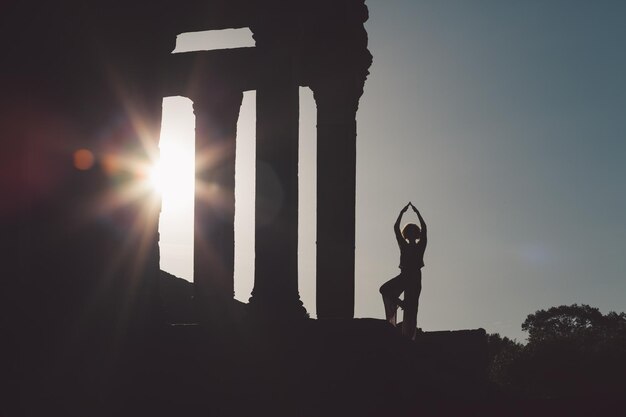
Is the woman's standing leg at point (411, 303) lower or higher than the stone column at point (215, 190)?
lower

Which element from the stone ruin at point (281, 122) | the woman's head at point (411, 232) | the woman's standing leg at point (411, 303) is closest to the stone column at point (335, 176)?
the stone ruin at point (281, 122)

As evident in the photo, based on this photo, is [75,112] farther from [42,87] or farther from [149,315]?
[149,315]

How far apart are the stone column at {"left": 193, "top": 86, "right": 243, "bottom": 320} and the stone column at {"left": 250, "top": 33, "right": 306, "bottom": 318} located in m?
3.45

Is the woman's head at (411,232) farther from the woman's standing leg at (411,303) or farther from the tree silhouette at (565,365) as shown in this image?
the tree silhouette at (565,365)

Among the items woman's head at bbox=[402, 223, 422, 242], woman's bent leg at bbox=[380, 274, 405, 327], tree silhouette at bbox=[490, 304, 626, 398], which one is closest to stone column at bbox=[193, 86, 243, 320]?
woman's bent leg at bbox=[380, 274, 405, 327]

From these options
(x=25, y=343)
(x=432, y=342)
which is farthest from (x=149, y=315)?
(x=432, y=342)

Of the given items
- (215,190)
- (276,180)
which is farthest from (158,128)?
(215,190)

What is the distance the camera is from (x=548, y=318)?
114438mm

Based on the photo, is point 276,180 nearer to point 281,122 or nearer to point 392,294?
point 281,122

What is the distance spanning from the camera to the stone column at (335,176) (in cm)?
3347

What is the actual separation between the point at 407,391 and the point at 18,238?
310 inches

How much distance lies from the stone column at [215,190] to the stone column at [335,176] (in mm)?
3290

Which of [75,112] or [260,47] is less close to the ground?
[260,47]

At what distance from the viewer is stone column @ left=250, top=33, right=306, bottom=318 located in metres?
28.7
